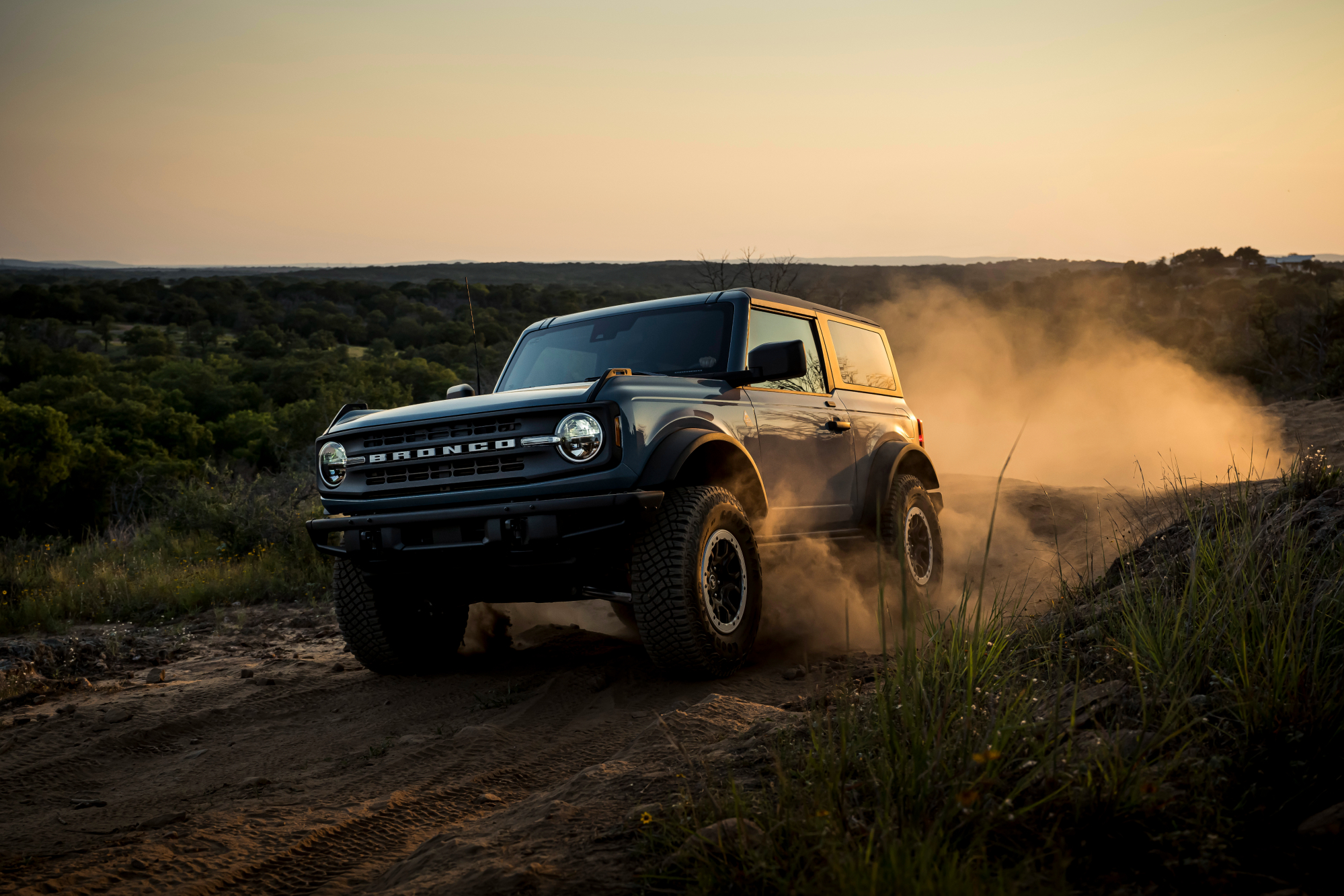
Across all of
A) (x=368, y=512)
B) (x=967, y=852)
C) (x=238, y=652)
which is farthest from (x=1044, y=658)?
(x=238, y=652)

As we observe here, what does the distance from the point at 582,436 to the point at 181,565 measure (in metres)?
8.26

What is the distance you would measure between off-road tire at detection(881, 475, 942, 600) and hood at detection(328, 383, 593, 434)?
2749mm

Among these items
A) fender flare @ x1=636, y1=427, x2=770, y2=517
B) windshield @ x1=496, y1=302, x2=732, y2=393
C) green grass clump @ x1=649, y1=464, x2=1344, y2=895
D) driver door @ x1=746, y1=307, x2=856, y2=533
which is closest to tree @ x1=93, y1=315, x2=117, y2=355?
windshield @ x1=496, y1=302, x2=732, y2=393

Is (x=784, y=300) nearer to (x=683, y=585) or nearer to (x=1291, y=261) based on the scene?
(x=683, y=585)

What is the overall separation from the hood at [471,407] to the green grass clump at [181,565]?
4.92 m

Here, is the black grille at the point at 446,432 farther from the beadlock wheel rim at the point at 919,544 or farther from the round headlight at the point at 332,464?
the beadlock wheel rim at the point at 919,544

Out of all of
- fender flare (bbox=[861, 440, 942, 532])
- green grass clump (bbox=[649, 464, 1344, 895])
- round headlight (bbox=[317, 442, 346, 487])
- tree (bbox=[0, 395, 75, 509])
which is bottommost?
tree (bbox=[0, 395, 75, 509])

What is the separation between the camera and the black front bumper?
4496 mm

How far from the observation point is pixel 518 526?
457 centimetres

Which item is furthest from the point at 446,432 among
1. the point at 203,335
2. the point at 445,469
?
the point at 203,335

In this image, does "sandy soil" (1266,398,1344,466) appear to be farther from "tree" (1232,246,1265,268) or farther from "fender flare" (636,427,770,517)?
"tree" (1232,246,1265,268)

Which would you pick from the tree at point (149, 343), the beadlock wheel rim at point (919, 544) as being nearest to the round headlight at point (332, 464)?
the beadlock wheel rim at point (919, 544)

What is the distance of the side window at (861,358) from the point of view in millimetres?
7105

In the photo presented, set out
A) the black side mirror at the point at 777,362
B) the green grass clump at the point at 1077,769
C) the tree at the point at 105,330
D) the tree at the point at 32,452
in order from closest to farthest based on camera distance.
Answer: the green grass clump at the point at 1077,769 < the black side mirror at the point at 777,362 < the tree at the point at 32,452 < the tree at the point at 105,330
